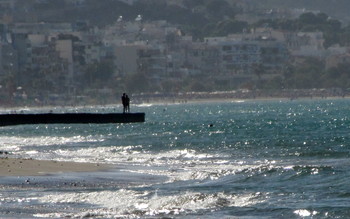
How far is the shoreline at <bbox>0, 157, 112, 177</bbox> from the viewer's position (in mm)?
36609

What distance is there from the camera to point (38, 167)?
3888 cm

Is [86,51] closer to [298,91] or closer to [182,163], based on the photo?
[298,91]

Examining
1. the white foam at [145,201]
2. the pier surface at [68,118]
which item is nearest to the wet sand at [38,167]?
the pier surface at [68,118]

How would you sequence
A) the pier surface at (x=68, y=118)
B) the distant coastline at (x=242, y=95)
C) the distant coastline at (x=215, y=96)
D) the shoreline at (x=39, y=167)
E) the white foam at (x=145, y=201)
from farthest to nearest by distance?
the distant coastline at (x=242, y=95), the distant coastline at (x=215, y=96), the pier surface at (x=68, y=118), the shoreline at (x=39, y=167), the white foam at (x=145, y=201)

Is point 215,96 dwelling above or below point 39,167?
below

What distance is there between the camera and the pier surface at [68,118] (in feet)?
138

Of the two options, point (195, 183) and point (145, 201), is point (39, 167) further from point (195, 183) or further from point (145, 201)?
point (145, 201)

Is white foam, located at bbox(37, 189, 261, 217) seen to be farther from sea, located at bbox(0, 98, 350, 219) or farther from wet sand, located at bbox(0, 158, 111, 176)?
wet sand, located at bbox(0, 158, 111, 176)

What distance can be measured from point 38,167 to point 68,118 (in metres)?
3.72

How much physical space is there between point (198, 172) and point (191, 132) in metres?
35.0

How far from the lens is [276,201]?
28.6m

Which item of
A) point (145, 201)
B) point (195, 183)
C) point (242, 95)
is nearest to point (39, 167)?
point (195, 183)

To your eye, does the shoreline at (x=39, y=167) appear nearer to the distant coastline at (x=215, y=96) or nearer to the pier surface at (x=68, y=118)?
the pier surface at (x=68, y=118)

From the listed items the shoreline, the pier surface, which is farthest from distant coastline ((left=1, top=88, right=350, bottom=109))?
the shoreline
